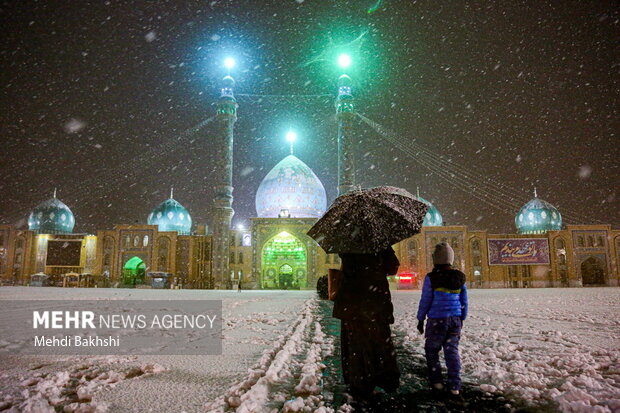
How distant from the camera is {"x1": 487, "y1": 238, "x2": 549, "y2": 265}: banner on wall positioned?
3372 cm

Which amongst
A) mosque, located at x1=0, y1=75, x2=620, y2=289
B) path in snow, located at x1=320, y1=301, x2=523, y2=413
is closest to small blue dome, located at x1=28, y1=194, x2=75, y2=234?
mosque, located at x1=0, y1=75, x2=620, y2=289

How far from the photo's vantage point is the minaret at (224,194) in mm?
33594

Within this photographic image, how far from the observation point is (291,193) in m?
36.2

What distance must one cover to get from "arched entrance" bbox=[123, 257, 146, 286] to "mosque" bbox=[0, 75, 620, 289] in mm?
88

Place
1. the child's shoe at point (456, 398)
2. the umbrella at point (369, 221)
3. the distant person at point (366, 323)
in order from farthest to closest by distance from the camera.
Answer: the umbrella at point (369, 221) → the distant person at point (366, 323) → the child's shoe at point (456, 398)

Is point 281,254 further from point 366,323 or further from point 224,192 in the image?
point 366,323

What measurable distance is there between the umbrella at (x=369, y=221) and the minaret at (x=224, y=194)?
3084 centimetres

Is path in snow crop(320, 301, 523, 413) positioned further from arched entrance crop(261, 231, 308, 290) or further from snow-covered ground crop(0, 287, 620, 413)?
arched entrance crop(261, 231, 308, 290)

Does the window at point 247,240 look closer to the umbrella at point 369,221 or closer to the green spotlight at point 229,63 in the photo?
the green spotlight at point 229,63

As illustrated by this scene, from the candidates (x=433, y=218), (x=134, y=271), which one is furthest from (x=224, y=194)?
(x=433, y=218)

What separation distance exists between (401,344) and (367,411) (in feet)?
9.38

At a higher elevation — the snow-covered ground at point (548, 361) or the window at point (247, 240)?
the window at point (247, 240)

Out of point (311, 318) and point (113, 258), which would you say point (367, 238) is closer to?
point (311, 318)

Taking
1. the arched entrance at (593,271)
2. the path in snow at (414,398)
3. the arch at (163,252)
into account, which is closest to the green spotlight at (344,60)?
the arch at (163,252)
